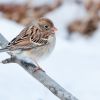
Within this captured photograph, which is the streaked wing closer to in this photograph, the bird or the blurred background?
the bird

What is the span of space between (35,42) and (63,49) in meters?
1.62

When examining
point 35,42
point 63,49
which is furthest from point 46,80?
point 63,49

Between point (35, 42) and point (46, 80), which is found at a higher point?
point (35, 42)

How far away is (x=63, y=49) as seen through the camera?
6.71m

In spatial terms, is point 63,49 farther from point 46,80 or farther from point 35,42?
point 46,80

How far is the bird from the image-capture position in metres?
5.01

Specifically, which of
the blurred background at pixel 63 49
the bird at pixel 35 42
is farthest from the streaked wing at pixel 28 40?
the blurred background at pixel 63 49

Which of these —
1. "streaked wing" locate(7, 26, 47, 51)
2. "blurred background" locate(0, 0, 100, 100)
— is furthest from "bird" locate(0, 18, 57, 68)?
"blurred background" locate(0, 0, 100, 100)

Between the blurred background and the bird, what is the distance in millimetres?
497

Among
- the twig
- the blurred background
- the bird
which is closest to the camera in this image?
the twig

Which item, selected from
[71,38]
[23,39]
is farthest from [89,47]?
[23,39]

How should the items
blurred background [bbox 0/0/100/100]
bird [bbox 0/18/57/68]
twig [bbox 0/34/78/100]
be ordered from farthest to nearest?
blurred background [bbox 0/0/100/100] → bird [bbox 0/18/57/68] → twig [bbox 0/34/78/100]

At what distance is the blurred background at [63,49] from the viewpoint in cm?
567

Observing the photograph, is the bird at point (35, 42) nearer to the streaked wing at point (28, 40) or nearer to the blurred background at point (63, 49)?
the streaked wing at point (28, 40)
